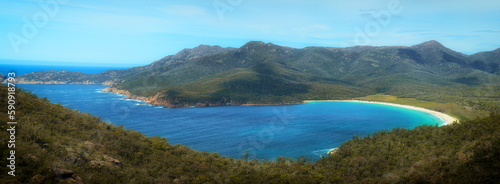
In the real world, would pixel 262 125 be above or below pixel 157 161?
below

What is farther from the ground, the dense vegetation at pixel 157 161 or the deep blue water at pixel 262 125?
the dense vegetation at pixel 157 161

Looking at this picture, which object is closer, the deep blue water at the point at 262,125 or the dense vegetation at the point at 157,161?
the dense vegetation at the point at 157,161

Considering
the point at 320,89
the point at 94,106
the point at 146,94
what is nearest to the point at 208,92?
the point at 146,94

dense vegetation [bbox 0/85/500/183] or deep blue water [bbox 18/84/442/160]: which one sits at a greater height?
dense vegetation [bbox 0/85/500/183]

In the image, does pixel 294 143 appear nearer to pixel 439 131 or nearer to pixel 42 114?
pixel 439 131

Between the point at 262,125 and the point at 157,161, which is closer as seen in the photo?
the point at 157,161
